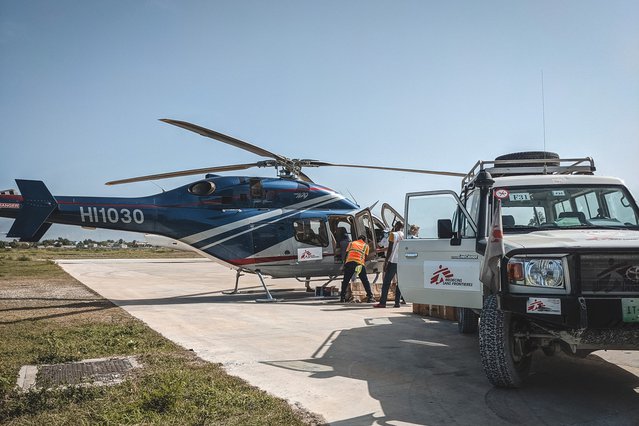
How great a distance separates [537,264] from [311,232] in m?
9.10

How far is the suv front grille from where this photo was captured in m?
3.96

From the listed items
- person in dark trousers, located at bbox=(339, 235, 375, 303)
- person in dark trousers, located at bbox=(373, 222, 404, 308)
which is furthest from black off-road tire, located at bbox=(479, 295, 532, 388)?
person in dark trousers, located at bbox=(339, 235, 375, 303)

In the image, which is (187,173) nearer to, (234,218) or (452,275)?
(234,218)

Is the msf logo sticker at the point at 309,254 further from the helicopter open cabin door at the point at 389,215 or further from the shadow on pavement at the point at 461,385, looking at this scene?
the shadow on pavement at the point at 461,385

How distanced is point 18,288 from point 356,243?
1043 centimetres

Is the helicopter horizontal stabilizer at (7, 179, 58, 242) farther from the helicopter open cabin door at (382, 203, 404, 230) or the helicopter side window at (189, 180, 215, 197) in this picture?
the helicopter open cabin door at (382, 203, 404, 230)

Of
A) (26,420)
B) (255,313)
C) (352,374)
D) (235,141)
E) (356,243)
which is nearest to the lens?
(26,420)

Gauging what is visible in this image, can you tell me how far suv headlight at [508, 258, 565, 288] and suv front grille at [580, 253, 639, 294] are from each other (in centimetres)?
18

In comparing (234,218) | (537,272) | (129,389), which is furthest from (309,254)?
(537,272)

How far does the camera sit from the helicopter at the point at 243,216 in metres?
11.5

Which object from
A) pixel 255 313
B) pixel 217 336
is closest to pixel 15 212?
pixel 255 313

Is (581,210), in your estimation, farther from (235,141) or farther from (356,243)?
(235,141)

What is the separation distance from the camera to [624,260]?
157 inches

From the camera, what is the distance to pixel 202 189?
12391 millimetres
